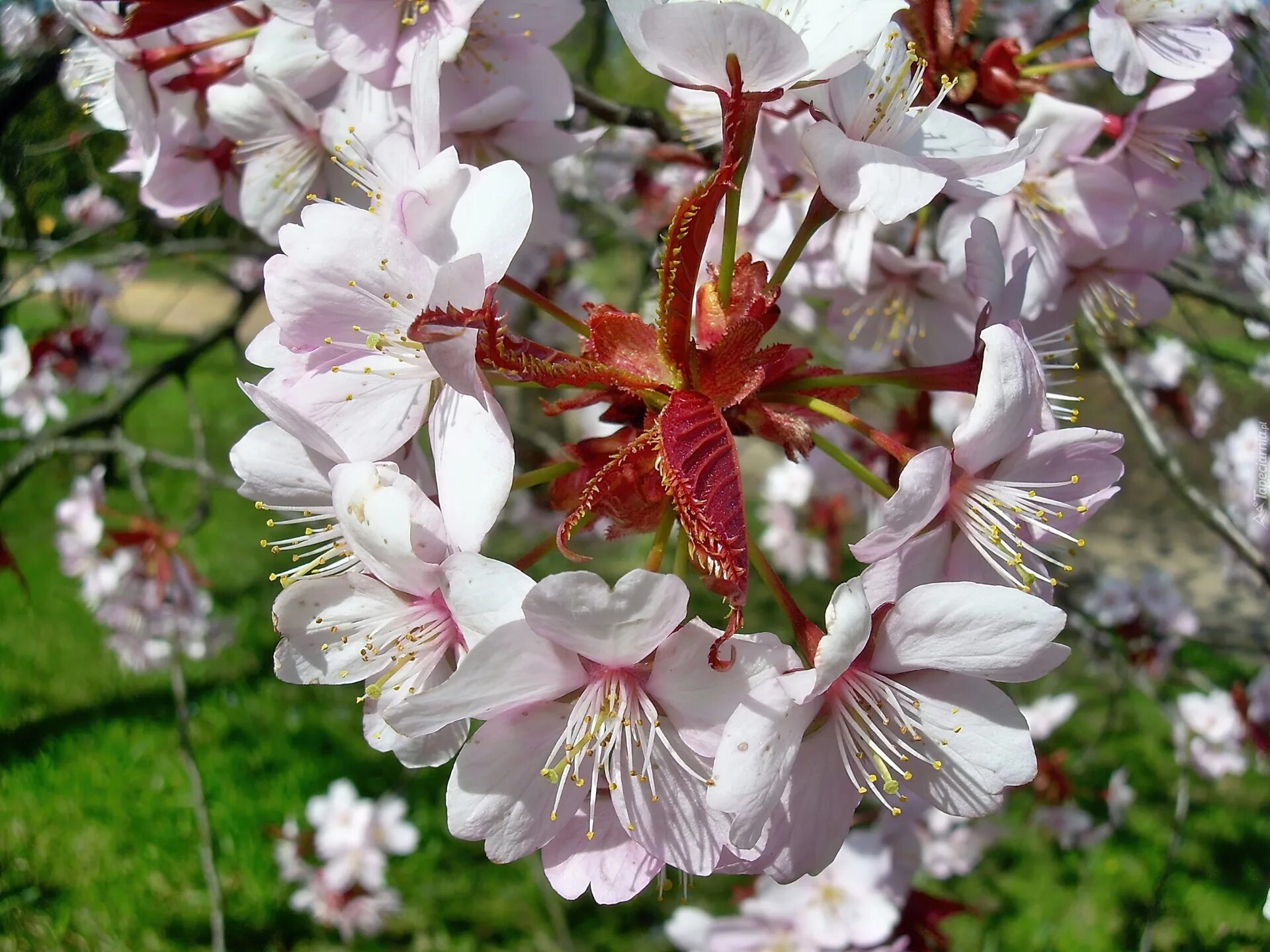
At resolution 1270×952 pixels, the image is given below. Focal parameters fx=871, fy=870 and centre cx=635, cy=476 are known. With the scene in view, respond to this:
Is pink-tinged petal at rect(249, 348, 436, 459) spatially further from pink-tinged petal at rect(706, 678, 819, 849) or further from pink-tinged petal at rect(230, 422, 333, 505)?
pink-tinged petal at rect(706, 678, 819, 849)

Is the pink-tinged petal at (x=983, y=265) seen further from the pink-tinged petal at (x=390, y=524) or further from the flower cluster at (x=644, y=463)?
the pink-tinged petal at (x=390, y=524)

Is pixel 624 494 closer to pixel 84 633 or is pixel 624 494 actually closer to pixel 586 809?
pixel 586 809

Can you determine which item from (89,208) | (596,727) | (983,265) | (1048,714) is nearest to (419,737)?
(596,727)

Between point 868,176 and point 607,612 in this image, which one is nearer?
point 607,612

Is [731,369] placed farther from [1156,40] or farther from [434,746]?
[1156,40]

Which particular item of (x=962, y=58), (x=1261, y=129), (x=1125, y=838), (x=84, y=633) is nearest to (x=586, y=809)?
(x=962, y=58)

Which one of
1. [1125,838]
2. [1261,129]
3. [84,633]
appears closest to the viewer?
[1261,129]
